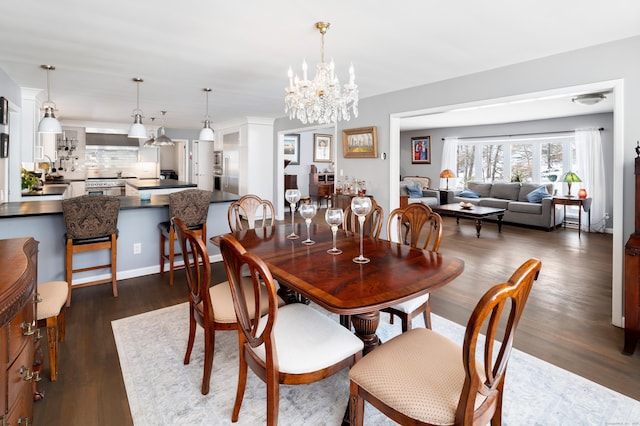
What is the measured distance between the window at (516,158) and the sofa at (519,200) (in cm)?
67

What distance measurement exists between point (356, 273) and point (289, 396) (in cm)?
81

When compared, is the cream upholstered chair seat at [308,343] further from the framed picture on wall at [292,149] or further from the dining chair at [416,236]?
the framed picture on wall at [292,149]

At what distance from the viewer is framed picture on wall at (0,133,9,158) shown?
3479 millimetres

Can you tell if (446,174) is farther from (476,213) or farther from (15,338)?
(15,338)

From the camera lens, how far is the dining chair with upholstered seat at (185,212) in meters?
3.59

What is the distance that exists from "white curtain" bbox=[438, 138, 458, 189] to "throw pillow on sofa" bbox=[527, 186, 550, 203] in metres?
2.53

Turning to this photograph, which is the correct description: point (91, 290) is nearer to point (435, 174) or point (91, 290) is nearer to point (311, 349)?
point (311, 349)

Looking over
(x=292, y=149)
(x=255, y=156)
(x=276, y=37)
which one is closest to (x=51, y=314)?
(x=276, y=37)

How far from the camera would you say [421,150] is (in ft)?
33.7

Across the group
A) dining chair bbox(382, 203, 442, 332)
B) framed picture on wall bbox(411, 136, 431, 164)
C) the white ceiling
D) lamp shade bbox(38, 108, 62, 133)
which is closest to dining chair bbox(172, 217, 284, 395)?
dining chair bbox(382, 203, 442, 332)

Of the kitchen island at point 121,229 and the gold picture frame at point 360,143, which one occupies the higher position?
the gold picture frame at point 360,143

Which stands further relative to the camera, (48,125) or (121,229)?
(121,229)

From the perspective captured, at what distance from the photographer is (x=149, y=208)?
3.96 m

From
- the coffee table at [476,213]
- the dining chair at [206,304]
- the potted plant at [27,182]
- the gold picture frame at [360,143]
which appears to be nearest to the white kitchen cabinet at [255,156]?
the gold picture frame at [360,143]
